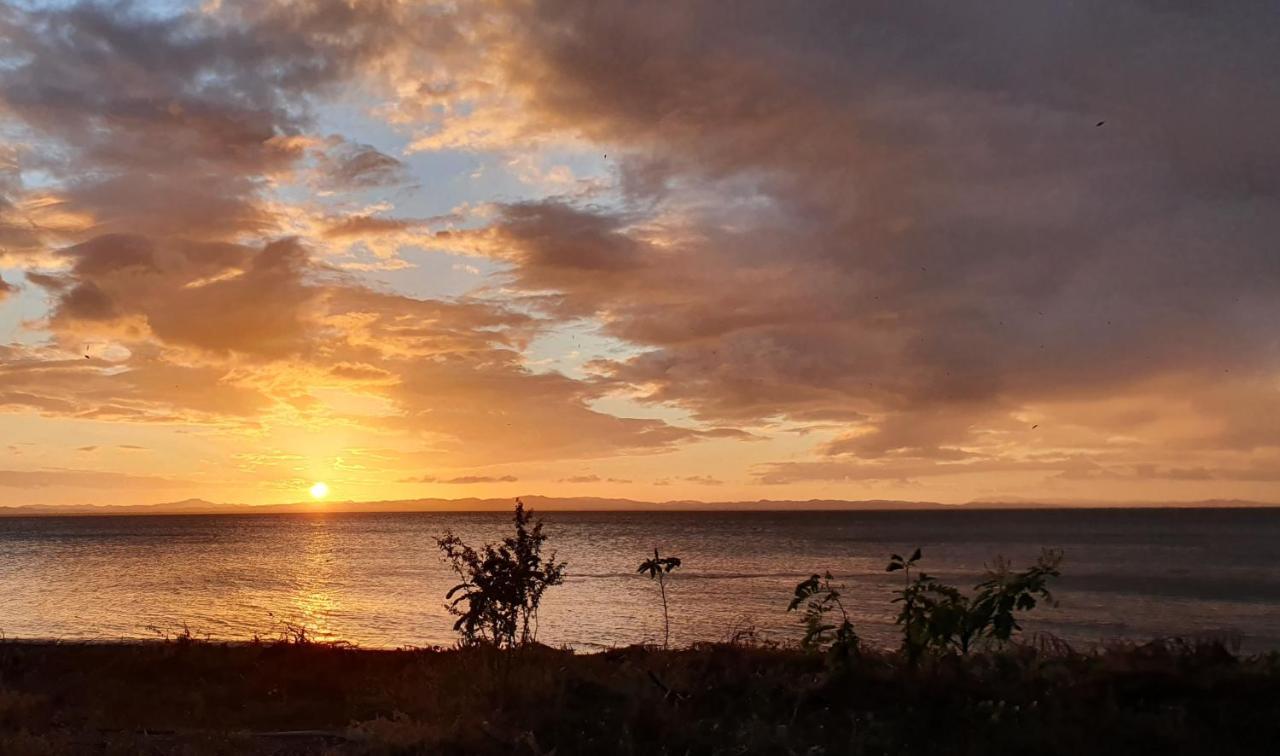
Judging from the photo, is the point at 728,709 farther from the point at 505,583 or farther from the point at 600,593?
the point at 600,593

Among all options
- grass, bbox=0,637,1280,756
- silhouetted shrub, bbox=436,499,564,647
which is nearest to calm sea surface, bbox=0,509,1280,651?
grass, bbox=0,637,1280,756

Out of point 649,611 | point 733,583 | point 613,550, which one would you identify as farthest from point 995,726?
point 613,550

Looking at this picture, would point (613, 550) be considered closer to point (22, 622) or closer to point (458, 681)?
point (22, 622)

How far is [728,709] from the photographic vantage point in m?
10.5

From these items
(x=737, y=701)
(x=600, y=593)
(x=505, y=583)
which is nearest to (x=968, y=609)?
(x=737, y=701)

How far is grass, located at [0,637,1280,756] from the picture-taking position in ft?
30.8

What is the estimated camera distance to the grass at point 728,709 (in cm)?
938

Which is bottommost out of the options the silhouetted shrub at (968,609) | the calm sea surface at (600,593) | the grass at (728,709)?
the calm sea surface at (600,593)

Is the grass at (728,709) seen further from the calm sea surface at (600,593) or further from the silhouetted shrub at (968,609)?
the calm sea surface at (600,593)

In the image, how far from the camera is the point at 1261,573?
64.4 meters

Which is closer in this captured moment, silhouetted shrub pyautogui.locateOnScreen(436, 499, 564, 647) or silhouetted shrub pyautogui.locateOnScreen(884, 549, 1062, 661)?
silhouetted shrub pyautogui.locateOnScreen(884, 549, 1062, 661)

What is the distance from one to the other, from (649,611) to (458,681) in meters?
27.9

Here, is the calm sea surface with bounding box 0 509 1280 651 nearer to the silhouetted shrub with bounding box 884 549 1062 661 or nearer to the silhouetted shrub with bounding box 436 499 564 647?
the silhouetted shrub with bounding box 884 549 1062 661

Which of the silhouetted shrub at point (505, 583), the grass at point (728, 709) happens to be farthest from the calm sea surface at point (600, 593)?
the silhouetted shrub at point (505, 583)
